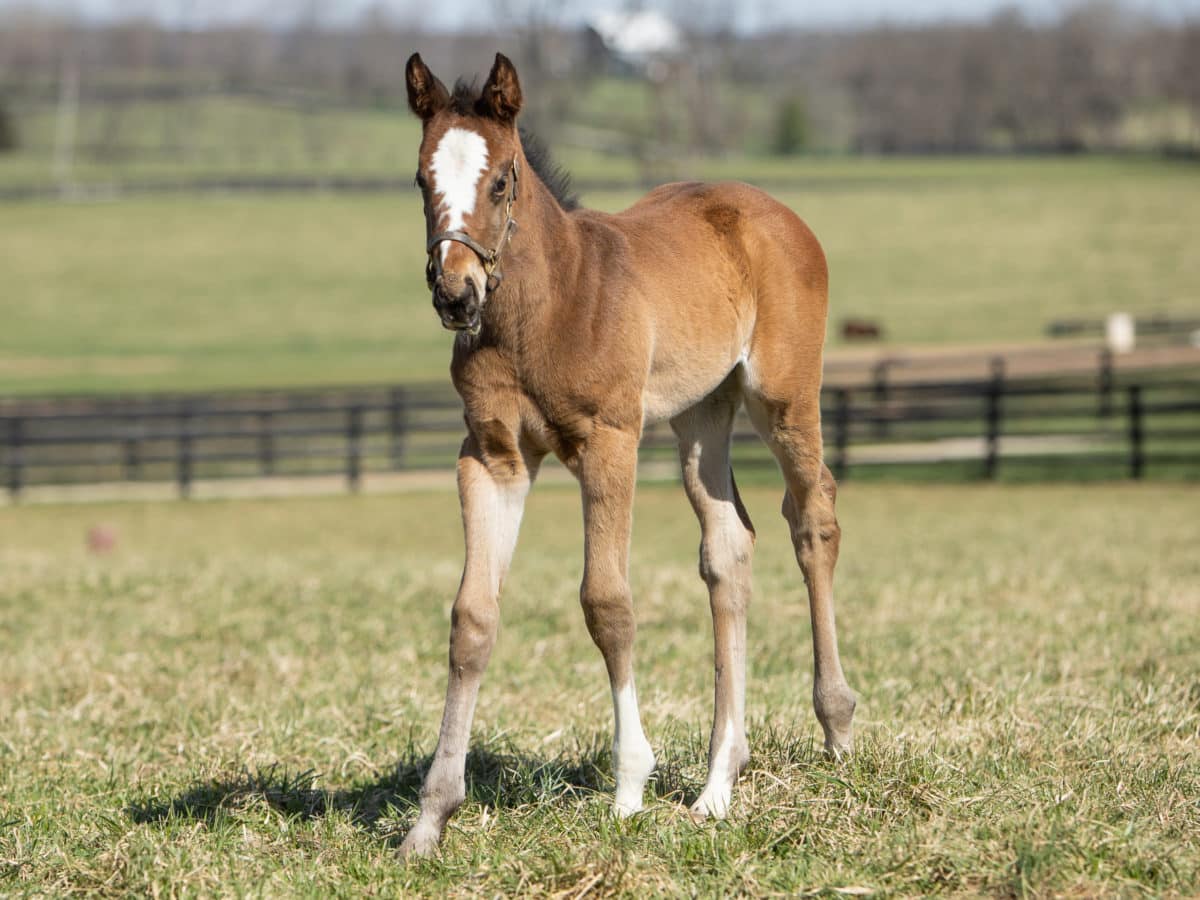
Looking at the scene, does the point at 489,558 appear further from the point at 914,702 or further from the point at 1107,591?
the point at 1107,591

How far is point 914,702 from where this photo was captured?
5.90m

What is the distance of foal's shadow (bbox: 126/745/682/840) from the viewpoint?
439 centimetres

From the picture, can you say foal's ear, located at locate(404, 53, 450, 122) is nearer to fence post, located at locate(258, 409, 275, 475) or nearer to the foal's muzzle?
the foal's muzzle

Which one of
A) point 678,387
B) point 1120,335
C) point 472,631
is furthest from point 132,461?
point 1120,335

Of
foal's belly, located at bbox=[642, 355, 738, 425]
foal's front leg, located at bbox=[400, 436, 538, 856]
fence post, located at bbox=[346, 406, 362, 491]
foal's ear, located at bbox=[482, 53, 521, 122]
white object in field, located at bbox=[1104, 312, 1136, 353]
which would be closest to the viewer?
foal's ear, located at bbox=[482, 53, 521, 122]

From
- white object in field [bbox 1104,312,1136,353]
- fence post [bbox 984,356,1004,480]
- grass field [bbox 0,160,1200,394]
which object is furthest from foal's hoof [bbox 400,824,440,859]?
white object in field [bbox 1104,312,1136,353]

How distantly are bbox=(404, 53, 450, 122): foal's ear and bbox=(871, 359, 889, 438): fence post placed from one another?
1997 centimetres

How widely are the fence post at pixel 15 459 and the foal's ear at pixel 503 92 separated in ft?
64.6

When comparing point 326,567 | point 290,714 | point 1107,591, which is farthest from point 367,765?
point 326,567

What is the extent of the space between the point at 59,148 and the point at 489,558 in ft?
310

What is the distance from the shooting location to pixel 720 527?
4805 mm

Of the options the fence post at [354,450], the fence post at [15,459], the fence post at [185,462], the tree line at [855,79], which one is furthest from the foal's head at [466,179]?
the tree line at [855,79]

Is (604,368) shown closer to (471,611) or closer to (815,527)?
(471,611)

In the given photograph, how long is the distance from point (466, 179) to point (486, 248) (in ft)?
0.62
